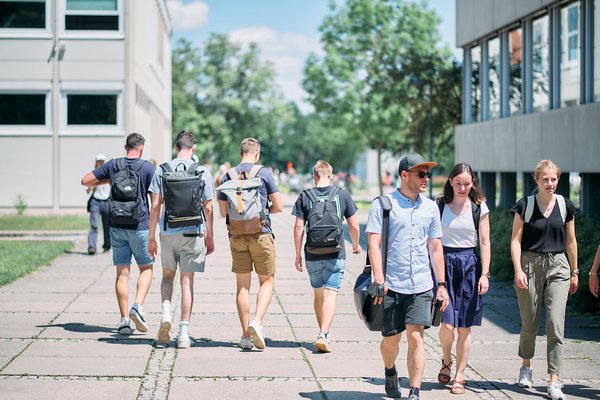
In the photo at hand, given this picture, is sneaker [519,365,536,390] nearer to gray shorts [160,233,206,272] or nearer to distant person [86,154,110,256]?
gray shorts [160,233,206,272]

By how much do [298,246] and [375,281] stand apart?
9.68 feet

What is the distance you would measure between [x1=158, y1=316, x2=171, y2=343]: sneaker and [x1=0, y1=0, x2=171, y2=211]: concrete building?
24.5 metres

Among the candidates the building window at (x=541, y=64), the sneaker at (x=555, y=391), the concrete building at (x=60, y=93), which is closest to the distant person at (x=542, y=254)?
the sneaker at (x=555, y=391)

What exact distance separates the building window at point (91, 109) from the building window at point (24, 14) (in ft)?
8.32

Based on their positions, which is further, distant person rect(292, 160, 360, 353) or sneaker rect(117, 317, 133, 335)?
sneaker rect(117, 317, 133, 335)

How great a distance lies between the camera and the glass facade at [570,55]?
1821cm

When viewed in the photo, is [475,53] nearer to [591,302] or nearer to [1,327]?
[591,302]

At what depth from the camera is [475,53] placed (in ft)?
87.7

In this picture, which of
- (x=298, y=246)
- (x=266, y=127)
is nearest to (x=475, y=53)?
(x=298, y=246)

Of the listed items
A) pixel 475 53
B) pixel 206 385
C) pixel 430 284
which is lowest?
pixel 206 385

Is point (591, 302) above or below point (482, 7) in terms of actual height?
below

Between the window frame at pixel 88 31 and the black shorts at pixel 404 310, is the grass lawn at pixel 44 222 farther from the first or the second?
the black shorts at pixel 404 310

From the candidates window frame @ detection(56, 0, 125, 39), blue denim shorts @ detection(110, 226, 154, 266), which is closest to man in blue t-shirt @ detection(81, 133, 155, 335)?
blue denim shorts @ detection(110, 226, 154, 266)

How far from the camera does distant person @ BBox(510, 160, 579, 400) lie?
26.8ft
